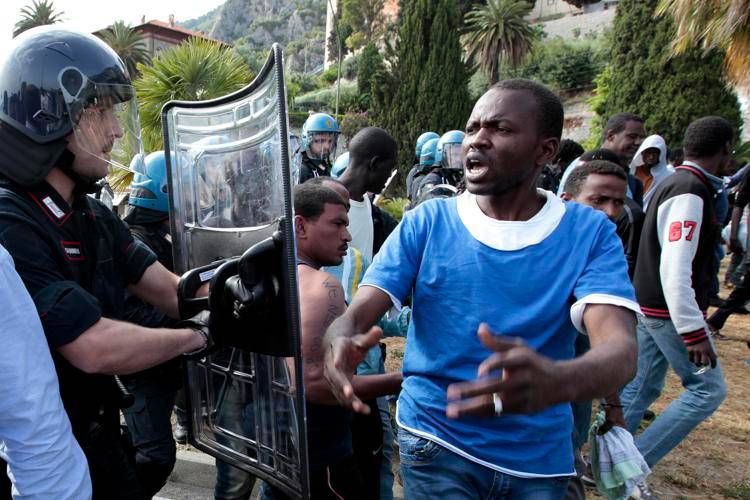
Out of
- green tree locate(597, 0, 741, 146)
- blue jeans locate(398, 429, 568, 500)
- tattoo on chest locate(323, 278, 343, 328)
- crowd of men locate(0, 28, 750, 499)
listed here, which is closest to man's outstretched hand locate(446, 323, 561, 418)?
crowd of men locate(0, 28, 750, 499)

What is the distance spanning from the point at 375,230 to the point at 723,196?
2.75 m

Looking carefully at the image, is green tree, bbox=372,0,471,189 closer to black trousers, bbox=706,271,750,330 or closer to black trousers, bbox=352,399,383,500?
black trousers, bbox=706,271,750,330

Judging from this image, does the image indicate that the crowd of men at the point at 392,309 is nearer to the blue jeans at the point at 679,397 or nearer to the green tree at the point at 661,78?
the blue jeans at the point at 679,397

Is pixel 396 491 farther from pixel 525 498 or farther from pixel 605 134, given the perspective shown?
pixel 605 134

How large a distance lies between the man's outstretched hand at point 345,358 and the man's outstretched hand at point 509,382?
29 centimetres

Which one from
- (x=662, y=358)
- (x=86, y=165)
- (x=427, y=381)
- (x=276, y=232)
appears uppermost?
(x=86, y=165)

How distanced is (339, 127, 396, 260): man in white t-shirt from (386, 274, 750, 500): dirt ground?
1.92 m

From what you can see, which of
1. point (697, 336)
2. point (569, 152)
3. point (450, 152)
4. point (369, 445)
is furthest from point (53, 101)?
point (450, 152)

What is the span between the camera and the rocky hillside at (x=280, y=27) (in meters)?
A: 101

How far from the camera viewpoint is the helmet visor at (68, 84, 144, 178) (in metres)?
1.81

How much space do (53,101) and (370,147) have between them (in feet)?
7.84

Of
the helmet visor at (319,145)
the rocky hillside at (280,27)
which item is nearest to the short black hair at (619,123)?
the helmet visor at (319,145)

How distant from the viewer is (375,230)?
3832 mm

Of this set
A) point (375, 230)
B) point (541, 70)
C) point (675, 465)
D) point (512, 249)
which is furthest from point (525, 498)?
point (541, 70)
